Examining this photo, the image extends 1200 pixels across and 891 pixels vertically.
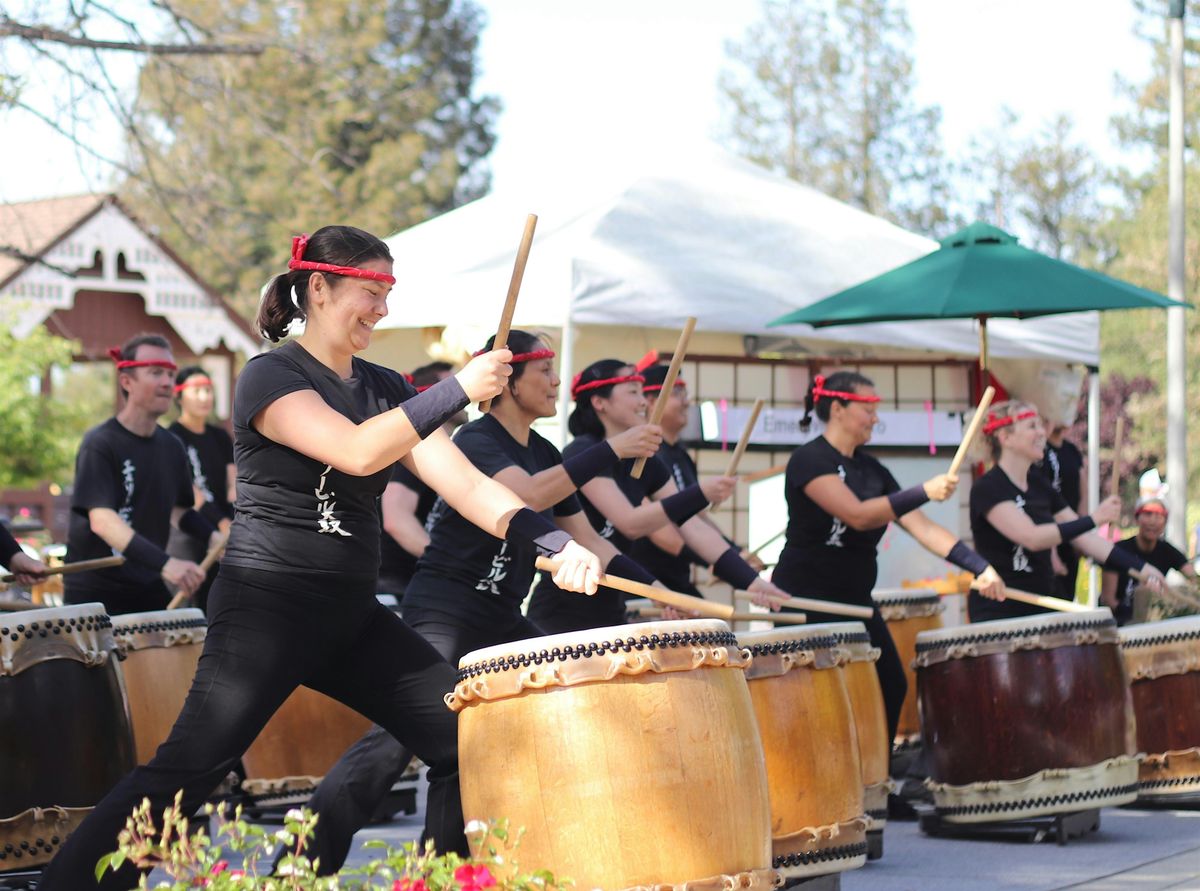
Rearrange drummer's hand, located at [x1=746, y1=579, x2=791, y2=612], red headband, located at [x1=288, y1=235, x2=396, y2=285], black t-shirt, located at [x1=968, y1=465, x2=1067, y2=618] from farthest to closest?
black t-shirt, located at [x1=968, y1=465, x2=1067, y2=618]
drummer's hand, located at [x1=746, y1=579, x2=791, y2=612]
red headband, located at [x1=288, y1=235, x2=396, y2=285]

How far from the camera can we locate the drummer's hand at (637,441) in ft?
17.6

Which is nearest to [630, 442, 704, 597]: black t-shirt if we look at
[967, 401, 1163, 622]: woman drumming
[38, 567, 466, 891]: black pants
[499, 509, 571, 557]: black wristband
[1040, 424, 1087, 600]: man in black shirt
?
[967, 401, 1163, 622]: woman drumming

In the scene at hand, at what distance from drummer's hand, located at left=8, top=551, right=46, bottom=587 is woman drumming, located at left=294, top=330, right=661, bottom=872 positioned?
1.59m

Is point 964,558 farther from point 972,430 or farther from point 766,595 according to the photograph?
point 766,595

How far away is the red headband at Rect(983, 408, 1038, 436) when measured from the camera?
780 centimetres

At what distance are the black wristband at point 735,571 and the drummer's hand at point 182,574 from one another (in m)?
1.88

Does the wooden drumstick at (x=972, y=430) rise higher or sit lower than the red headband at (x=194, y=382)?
lower

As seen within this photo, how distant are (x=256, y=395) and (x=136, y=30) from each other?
6178 millimetres

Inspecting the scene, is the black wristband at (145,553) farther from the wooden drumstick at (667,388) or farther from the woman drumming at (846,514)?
the woman drumming at (846,514)

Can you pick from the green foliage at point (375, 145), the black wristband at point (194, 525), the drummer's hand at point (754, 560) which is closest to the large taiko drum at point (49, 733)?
the black wristband at point (194, 525)

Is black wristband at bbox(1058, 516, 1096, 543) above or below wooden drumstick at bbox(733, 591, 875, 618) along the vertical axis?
above

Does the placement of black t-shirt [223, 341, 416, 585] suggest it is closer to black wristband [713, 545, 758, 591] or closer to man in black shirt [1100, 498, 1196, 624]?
black wristband [713, 545, 758, 591]

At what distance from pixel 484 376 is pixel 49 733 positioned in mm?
1921

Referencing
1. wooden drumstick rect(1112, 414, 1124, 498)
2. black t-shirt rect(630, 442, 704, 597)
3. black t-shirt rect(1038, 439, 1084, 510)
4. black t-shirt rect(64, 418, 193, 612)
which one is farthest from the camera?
wooden drumstick rect(1112, 414, 1124, 498)
